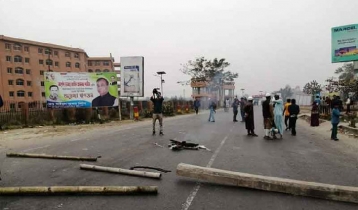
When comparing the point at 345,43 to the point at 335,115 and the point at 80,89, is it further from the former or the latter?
the point at 80,89

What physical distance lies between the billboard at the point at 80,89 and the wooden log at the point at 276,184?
635 inches

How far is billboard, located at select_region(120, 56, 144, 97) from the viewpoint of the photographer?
22844 mm

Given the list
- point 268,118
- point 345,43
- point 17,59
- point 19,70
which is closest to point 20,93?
point 19,70

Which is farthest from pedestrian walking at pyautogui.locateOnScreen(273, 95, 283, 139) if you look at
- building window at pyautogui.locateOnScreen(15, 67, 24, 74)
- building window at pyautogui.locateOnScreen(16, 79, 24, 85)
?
building window at pyautogui.locateOnScreen(15, 67, 24, 74)

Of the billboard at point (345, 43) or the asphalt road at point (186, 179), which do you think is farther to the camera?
the billboard at point (345, 43)

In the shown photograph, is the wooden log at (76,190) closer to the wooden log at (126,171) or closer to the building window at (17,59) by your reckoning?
the wooden log at (126,171)

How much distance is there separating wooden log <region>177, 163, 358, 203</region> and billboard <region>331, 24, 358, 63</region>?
83.7ft

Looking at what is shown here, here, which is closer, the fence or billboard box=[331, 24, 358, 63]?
the fence

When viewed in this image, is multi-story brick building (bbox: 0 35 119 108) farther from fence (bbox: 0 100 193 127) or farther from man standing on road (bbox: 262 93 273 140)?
man standing on road (bbox: 262 93 273 140)

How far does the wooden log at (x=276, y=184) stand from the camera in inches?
159

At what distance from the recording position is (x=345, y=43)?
25469 mm

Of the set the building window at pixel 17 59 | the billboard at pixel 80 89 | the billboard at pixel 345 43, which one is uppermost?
the building window at pixel 17 59

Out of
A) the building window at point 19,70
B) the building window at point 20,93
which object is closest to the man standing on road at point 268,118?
the building window at point 20,93

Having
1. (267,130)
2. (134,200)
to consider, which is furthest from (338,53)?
(134,200)
